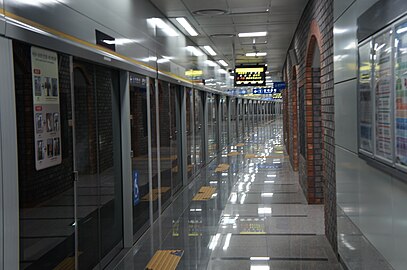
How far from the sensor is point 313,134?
7.65 m

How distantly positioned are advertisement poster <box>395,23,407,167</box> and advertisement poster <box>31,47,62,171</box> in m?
2.30

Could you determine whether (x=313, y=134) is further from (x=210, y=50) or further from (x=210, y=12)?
(x=210, y=50)

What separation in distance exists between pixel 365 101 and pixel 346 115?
86 cm

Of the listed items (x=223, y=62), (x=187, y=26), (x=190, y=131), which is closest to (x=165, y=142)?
(x=187, y=26)

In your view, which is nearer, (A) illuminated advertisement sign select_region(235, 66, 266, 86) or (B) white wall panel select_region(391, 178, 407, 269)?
(B) white wall panel select_region(391, 178, 407, 269)

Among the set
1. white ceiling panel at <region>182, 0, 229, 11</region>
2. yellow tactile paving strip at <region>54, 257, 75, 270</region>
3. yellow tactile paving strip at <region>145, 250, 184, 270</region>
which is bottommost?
yellow tactile paving strip at <region>145, 250, 184, 270</region>

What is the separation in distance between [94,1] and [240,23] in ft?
16.7

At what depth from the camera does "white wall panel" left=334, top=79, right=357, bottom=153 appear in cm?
386

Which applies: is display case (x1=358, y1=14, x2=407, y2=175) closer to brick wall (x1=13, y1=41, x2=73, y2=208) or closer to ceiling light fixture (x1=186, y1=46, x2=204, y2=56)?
brick wall (x1=13, y1=41, x2=73, y2=208)

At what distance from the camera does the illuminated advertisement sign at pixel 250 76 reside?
47.8 ft

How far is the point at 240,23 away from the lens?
9.23 m

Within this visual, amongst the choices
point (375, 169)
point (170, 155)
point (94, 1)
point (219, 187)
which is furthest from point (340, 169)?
point (219, 187)

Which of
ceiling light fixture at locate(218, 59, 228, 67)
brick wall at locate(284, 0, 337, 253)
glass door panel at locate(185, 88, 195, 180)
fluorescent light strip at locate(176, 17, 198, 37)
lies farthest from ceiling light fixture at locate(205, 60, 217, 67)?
brick wall at locate(284, 0, 337, 253)

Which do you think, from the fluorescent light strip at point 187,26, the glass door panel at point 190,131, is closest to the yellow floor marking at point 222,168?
the glass door panel at point 190,131
